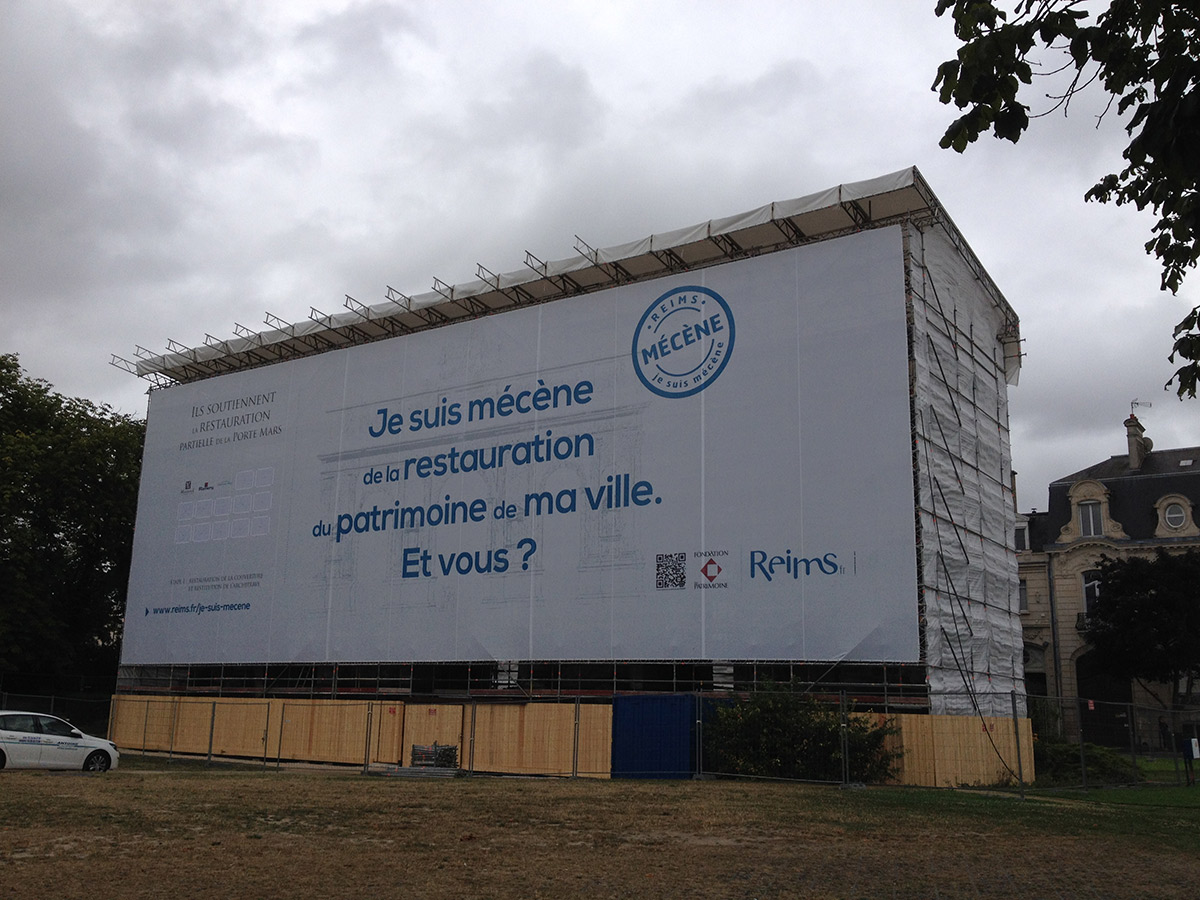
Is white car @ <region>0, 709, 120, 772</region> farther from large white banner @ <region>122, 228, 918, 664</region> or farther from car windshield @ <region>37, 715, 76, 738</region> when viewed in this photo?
large white banner @ <region>122, 228, 918, 664</region>

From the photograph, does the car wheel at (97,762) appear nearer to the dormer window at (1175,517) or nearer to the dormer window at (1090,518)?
the dormer window at (1090,518)

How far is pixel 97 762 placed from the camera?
21.3 meters

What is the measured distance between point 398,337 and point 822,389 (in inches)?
556

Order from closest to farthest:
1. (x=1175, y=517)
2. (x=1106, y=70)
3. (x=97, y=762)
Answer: (x=1106, y=70), (x=97, y=762), (x=1175, y=517)

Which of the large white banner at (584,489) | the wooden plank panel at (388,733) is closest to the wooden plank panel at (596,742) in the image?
the large white banner at (584,489)

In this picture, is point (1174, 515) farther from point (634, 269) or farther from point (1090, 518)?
point (634, 269)

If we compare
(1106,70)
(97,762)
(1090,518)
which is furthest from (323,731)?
(1090,518)

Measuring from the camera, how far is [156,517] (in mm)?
37219

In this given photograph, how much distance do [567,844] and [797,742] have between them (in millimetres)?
10356

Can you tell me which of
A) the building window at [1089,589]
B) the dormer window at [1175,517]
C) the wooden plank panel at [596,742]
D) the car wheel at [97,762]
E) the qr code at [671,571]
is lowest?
the car wheel at [97,762]

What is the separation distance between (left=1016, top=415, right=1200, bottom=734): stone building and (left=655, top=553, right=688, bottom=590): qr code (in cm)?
3006

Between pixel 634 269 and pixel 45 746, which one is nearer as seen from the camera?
pixel 45 746

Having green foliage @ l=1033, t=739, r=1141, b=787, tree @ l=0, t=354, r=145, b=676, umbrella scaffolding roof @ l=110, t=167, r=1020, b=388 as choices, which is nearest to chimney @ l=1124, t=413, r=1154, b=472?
umbrella scaffolding roof @ l=110, t=167, r=1020, b=388

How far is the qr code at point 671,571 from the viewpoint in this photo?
24.9 meters
